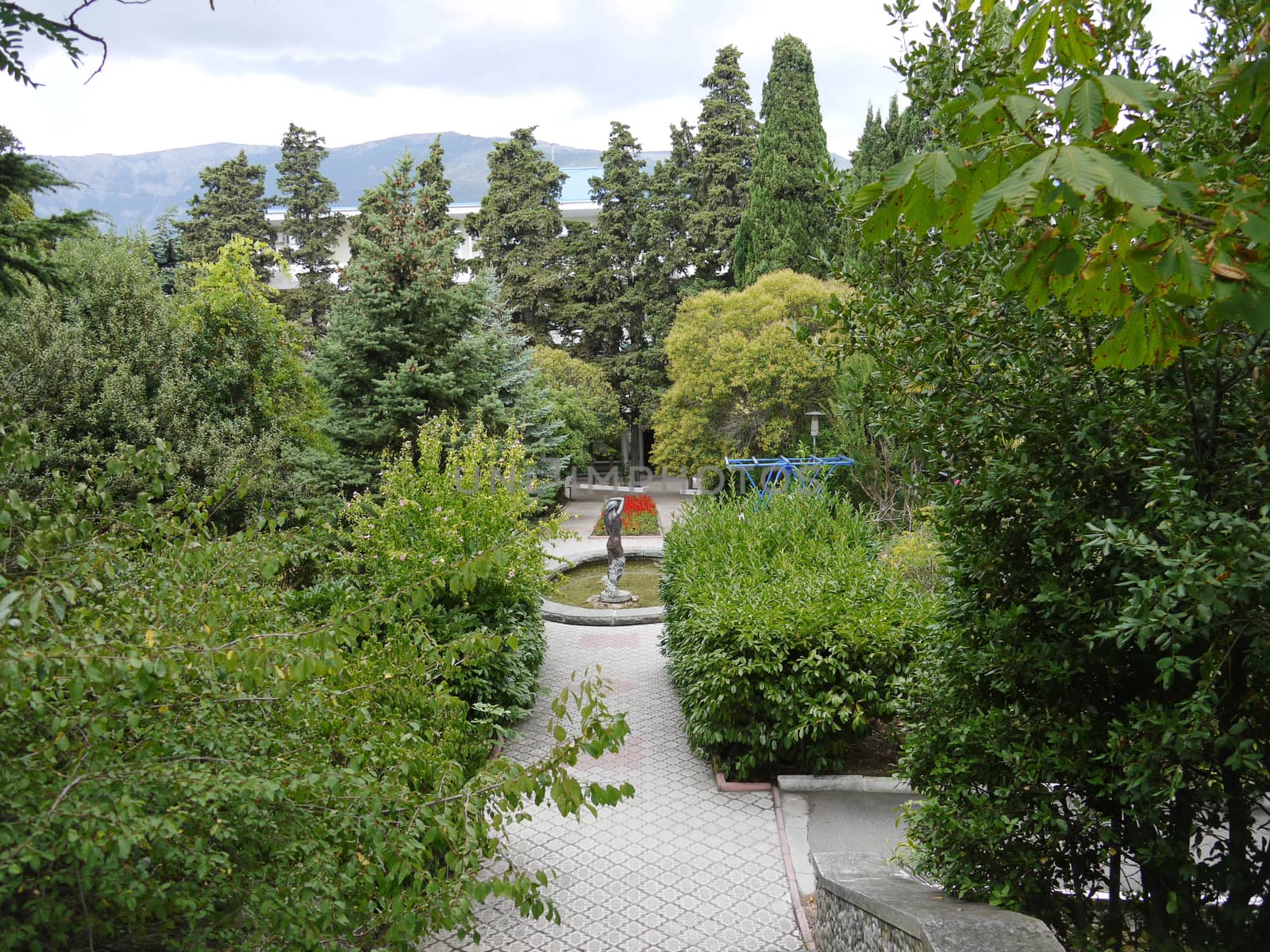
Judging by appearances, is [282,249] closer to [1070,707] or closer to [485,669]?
[485,669]

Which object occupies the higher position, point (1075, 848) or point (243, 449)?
point (243, 449)

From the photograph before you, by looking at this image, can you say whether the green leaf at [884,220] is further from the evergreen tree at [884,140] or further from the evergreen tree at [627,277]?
the evergreen tree at [627,277]

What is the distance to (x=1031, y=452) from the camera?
3.12 m

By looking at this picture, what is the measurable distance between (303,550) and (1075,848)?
3.60 m

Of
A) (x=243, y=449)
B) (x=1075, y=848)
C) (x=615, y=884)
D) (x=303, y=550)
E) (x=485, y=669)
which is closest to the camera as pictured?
(x=1075, y=848)

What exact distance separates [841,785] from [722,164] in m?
25.0

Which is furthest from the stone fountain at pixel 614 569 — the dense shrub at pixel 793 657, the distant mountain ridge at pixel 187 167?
the distant mountain ridge at pixel 187 167

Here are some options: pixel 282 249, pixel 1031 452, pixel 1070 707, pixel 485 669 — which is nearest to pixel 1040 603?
pixel 1070 707

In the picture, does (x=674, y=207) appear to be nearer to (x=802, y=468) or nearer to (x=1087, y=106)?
(x=802, y=468)

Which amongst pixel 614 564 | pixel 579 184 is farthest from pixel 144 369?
pixel 579 184

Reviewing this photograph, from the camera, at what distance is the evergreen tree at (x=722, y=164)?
2834 cm

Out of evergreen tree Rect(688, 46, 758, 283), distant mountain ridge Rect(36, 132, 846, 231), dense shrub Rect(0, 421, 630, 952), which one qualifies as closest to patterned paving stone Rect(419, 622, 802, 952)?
dense shrub Rect(0, 421, 630, 952)

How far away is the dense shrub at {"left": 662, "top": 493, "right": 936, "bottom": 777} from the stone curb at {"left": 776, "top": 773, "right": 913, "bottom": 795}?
18 centimetres

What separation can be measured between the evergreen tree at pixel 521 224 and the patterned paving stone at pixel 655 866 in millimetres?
22415
